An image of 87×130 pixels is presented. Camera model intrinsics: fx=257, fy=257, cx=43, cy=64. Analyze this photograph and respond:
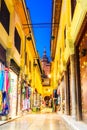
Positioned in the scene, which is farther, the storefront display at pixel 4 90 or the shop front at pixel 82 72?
the storefront display at pixel 4 90

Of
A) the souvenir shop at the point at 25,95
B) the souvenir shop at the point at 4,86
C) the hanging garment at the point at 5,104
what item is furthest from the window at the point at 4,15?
the souvenir shop at the point at 25,95

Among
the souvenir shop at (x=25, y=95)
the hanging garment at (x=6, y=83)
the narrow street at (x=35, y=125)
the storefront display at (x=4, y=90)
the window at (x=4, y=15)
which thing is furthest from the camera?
the souvenir shop at (x=25, y=95)

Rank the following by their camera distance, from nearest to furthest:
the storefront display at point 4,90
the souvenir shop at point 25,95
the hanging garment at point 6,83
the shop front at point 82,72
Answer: the shop front at point 82,72
the storefront display at point 4,90
the hanging garment at point 6,83
the souvenir shop at point 25,95

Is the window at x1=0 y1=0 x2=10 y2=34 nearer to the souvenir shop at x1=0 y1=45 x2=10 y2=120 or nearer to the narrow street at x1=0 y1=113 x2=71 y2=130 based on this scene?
the souvenir shop at x1=0 y1=45 x2=10 y2=120

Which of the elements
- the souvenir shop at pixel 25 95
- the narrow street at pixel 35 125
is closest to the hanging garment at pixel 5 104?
the narrow street at pixel 35 125

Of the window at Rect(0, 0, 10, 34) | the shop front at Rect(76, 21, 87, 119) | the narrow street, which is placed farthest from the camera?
the window at Rect(0, 0, 10, 34)

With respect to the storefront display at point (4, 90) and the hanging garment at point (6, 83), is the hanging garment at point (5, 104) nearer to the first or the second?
the storefront display at point (4, 90)

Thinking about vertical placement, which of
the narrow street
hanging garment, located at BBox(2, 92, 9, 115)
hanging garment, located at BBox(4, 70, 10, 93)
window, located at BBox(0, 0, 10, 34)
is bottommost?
the narrow street

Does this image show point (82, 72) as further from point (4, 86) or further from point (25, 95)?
point (25, 95)

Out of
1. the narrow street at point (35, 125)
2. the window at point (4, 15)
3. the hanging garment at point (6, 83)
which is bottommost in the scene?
the narrow street at point (35, 125)

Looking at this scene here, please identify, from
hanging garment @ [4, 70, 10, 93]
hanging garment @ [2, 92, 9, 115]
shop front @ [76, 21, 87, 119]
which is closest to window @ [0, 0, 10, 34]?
hanging garment @ [4, 70, 10, 93]

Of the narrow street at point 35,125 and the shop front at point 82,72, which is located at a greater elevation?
the shop front at point 82,72

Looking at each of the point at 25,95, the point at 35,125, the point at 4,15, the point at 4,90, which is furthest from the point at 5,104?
the point at 25,95

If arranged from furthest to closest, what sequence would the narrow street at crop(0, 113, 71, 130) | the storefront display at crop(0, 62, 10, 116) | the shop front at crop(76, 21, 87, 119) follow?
the storefront display at crop(0, 62, 10, 116), the shop front at crop(76, 21, 87, 119), the narrow street at crop(0, 113, 71, 130)
